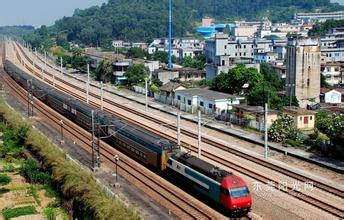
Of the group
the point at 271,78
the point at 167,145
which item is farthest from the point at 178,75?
the point at 167,145

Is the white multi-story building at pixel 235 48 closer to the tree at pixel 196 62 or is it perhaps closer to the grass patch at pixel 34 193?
the tree at pixel 196 62

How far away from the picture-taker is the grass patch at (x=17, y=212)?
25.3 metres

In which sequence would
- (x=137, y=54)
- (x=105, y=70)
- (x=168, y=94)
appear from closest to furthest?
1. (x=168, y=94)
2. (x=105, y=70)
3. (x=137, y=54)

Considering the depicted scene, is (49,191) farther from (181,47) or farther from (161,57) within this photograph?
(181,47)

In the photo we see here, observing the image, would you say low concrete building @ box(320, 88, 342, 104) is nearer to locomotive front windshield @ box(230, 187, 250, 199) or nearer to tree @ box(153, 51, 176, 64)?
locomotive front windshield @ box(230, 187, 250, 199)

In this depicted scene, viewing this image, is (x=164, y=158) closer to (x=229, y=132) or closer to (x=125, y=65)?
(x=229, y=132)

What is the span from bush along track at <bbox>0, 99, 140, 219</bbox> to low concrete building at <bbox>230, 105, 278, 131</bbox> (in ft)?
57.3

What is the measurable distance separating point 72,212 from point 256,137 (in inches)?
758

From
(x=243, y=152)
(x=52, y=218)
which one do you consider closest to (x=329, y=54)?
(x=243, y=152)

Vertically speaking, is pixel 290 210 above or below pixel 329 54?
below

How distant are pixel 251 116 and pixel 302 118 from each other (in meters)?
4.40

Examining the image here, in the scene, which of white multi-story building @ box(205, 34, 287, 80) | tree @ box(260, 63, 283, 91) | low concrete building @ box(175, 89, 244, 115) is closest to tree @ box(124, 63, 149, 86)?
low concrete building @ box(175, 89, 244, 115)

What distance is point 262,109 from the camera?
45000mm

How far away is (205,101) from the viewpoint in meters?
51.4
